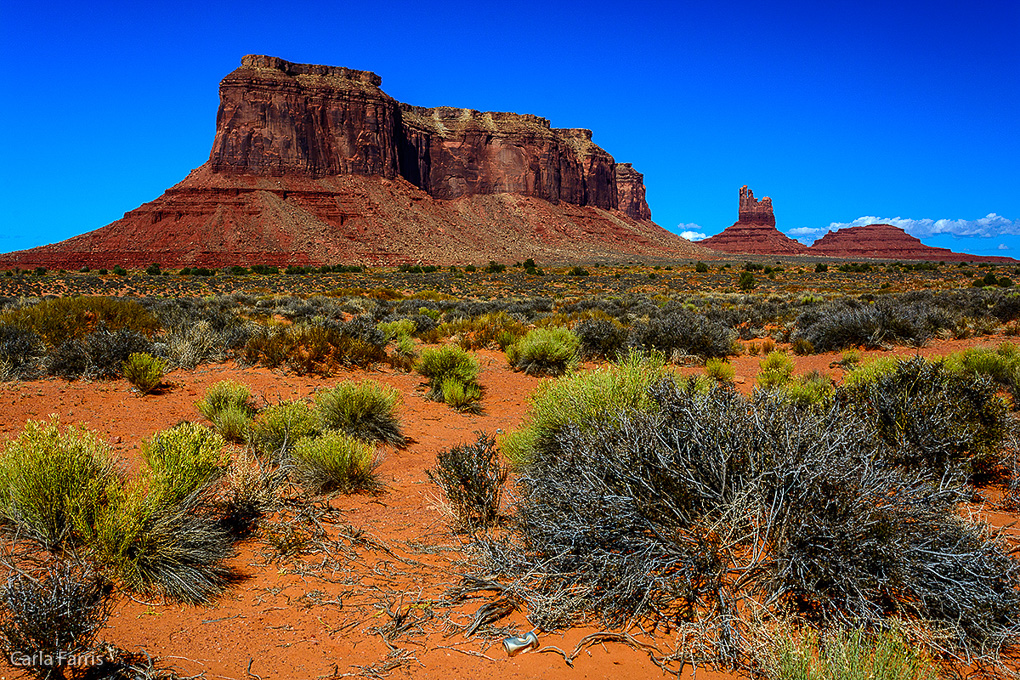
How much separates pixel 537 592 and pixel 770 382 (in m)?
6.40

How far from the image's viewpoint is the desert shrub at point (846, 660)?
2098mm

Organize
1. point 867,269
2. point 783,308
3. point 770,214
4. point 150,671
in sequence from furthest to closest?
point 770,214 < point 867,269 < point 783,308 < point 150,671

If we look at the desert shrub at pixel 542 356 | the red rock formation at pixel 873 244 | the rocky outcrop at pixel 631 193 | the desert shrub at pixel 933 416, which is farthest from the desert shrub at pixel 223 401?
the red rock formation at pixel 873 244

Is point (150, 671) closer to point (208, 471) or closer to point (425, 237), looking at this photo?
point (208, 471)

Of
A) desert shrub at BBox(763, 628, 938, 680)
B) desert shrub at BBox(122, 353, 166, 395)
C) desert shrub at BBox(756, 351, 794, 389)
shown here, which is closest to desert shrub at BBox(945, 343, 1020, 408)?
desert shrub at BBox(756, 351, 794, 389)

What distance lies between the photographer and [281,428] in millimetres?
5453

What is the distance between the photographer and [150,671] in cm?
243

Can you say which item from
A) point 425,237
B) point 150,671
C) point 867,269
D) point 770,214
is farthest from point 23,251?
point 770,214

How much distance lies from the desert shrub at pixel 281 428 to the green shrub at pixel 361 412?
372mm

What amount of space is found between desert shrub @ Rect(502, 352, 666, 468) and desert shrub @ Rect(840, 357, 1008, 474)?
179 centimetres

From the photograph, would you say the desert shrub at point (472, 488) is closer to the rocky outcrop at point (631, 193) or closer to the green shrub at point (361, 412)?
the green shrub at point (361, 412)

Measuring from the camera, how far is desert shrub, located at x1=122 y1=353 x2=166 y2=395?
23.9 feet

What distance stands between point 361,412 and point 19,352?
5840 millimetres

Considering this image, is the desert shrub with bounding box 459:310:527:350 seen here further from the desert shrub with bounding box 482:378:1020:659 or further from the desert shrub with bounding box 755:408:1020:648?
the desert shrub with bounding box 755:408:1020:648
